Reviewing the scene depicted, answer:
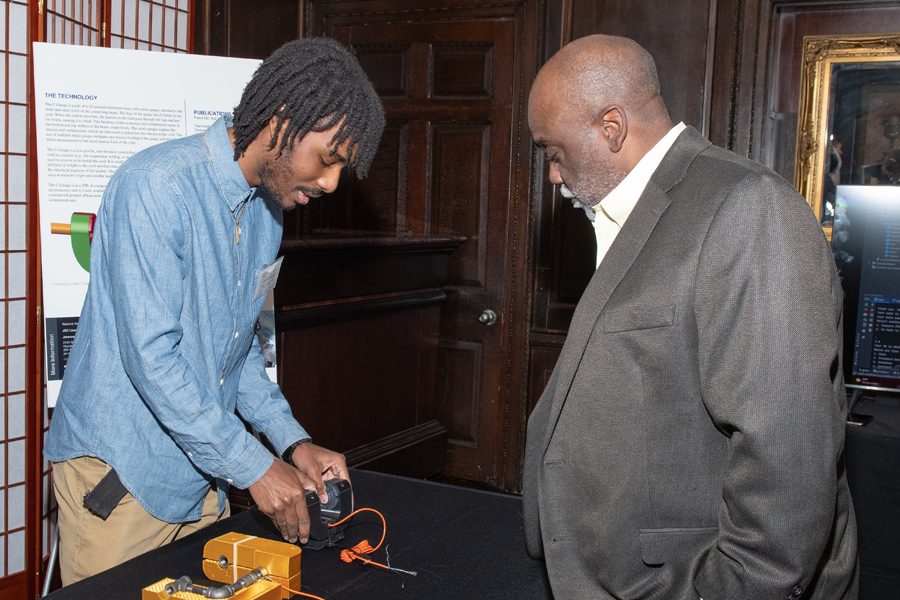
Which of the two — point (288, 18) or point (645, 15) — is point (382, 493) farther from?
point (288, 18)

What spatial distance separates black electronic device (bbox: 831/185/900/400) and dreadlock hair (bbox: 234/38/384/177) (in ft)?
6.76

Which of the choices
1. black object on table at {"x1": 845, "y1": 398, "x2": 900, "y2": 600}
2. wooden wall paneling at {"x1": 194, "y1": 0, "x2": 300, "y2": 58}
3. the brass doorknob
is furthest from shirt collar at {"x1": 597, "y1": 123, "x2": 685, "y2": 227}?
wooden wall paneling at {"x1": 194, "y1": 0, "x2": 300, "y2": 58}

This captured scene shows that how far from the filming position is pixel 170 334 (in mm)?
1371

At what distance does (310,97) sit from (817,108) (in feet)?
8.65

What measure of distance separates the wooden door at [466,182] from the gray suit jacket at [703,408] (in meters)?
2.58

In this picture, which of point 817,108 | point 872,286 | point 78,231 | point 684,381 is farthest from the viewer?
point 817,108

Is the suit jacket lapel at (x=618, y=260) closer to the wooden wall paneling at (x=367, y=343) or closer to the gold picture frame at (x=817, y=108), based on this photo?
the wooden wall paneling at (x=367, y=343)

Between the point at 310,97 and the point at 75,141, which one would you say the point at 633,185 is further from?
the point at 75,141

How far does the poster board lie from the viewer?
233 centimetres

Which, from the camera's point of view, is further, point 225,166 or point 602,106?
point 225,166

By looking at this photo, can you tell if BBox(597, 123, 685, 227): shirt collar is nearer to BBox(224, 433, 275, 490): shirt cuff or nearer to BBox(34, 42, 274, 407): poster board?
BBox(224, 433, 275, 490): shirt cuff

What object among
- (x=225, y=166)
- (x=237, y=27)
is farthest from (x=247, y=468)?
(x=237, y=27)

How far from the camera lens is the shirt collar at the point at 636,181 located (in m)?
1.26

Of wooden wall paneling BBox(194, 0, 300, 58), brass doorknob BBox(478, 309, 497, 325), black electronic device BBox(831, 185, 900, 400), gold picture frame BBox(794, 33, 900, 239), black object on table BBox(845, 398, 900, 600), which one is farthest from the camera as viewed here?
brass doorknob BBox(478, 309, 497, 325)
